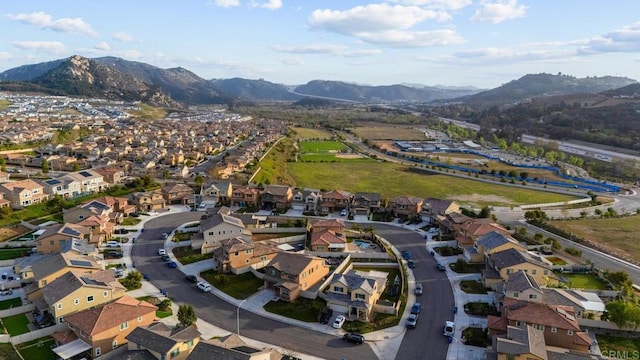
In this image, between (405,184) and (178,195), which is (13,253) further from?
(405,184)

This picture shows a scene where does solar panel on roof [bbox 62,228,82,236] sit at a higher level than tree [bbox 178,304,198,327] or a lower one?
higher

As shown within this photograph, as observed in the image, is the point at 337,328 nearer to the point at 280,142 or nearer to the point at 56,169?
the point at 56,169

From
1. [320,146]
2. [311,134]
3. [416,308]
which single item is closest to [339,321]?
[416,308]

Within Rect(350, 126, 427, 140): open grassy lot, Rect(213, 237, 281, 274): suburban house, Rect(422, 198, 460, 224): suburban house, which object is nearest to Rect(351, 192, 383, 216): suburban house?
Rect(422, 198, 460, 224): suburban house

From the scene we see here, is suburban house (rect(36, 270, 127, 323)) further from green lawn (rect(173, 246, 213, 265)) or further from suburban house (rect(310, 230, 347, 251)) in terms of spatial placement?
suburban house (rect(310, 230, 347, 251))

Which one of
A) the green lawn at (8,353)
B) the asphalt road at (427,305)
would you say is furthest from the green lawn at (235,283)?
the green lawn at (8,353)

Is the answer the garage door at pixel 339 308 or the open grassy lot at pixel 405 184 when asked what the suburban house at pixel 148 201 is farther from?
the garage door at pixel 339 308

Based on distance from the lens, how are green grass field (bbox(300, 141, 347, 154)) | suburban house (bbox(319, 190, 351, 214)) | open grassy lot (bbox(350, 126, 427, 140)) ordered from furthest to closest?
open grassy lot (bbox(350, 126, 427, 140)) < green grass field (bbox(300, 141, 347, 154)) < suburban house (bbox(319, 190, 351, 214))
